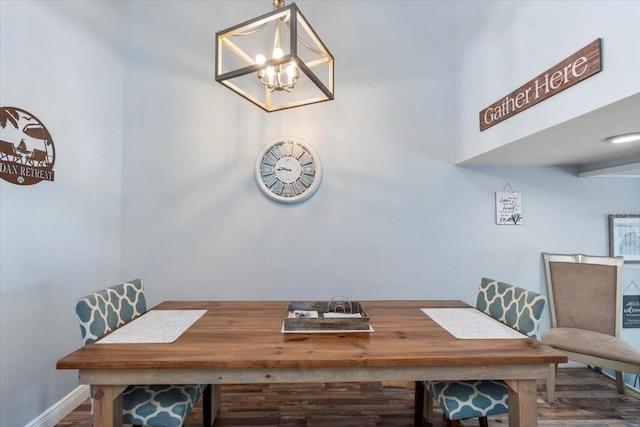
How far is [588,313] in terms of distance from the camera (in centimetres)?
234

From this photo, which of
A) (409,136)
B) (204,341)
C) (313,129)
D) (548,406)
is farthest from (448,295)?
(204,341)

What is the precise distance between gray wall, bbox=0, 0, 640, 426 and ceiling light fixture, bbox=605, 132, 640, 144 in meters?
0.86

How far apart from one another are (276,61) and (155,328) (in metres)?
1.40

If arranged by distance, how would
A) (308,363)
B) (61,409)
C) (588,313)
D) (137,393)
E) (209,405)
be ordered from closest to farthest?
(308,363) → (137,393) → (209,405) → (61,409) → (588,313)

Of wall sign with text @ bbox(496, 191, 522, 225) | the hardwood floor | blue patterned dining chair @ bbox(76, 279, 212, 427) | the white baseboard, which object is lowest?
the hardwood floor

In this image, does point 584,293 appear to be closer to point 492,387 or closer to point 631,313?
point 631,313

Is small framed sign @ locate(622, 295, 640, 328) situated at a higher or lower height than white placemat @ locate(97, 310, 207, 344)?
lower

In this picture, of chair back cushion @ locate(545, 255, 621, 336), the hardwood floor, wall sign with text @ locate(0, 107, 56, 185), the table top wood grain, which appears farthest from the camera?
chair back cushion @ locate(545, 255, 621, 336)

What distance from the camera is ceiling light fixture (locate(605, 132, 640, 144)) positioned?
1.71 metres

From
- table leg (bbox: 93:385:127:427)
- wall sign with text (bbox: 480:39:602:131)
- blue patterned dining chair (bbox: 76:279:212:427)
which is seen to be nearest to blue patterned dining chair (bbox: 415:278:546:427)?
wall sign with text (bbox: 480:39:602:131)

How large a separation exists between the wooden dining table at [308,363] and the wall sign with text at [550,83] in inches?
49.1

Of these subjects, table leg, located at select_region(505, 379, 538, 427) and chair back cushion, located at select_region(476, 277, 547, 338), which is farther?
chair back cushion, located at select_region(476, 277, 547, 338)

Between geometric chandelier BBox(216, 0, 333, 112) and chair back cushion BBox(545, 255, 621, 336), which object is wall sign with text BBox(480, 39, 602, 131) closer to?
geometric chandelier BBox(216, 0, 333, 112)

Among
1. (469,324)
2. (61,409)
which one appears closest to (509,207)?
(469,324)
